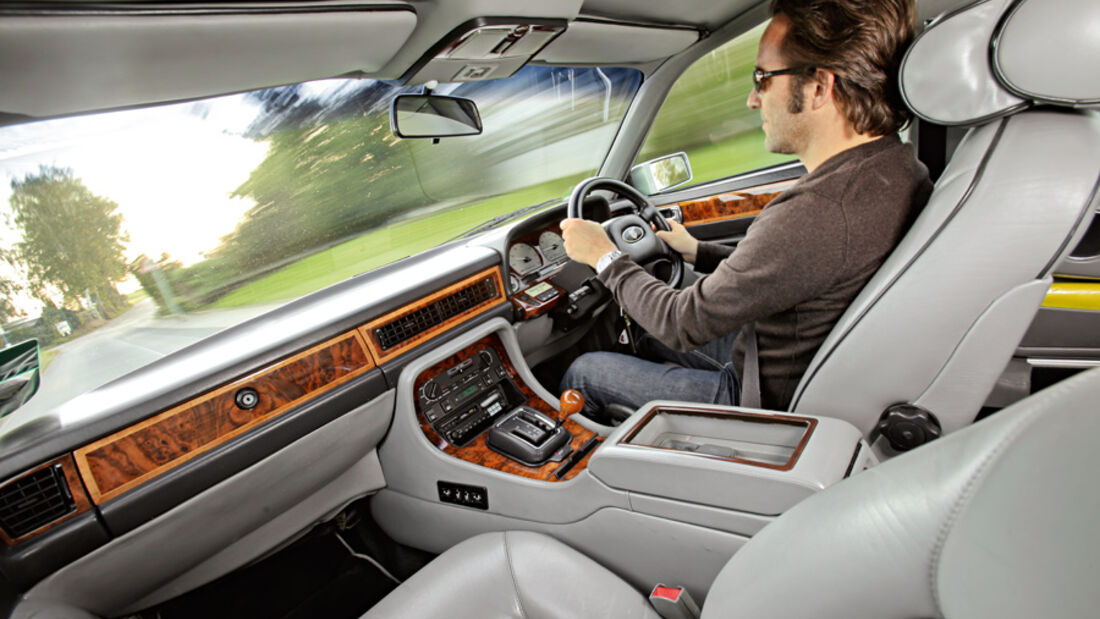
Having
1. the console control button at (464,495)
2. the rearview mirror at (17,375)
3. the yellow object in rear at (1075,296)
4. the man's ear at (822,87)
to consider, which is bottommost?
the console control button at (464,495)

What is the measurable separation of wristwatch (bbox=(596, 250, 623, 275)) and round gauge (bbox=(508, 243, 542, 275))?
67 centimetres

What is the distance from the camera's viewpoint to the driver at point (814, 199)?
1262 millimetres

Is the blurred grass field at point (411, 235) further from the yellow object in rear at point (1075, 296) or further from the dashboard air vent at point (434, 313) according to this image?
the yellow object in rear at point (1075, 296)

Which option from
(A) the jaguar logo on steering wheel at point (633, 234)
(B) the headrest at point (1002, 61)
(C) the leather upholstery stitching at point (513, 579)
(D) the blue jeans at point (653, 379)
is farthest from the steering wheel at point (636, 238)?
(C) the leather upholstery stitching at point (513, 579)

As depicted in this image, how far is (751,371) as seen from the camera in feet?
5.00

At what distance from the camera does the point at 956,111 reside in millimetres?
1119

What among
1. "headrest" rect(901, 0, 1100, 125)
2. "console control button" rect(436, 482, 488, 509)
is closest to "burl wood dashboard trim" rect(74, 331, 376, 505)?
"console control button" rect(436, 482, 488, 509)

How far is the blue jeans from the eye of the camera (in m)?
1.71

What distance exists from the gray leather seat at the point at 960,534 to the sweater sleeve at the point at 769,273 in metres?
0.74

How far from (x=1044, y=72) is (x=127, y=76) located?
1.95m

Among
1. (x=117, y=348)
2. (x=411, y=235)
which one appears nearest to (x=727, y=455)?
(x=117, y=348)

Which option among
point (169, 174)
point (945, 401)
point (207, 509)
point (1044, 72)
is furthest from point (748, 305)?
point (169, 174)

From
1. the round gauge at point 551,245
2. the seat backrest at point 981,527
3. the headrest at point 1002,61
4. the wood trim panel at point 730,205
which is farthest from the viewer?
the wood trim panel at point 730,205

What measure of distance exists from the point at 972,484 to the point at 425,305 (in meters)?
1.58
